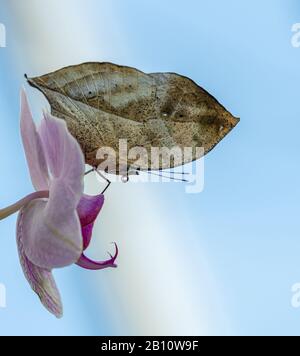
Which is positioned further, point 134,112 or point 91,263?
point 134,112

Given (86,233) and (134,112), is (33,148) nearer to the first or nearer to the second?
(86,233)

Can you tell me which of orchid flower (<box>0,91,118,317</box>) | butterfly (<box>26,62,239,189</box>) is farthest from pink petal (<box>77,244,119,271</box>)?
butterfly (<box>26,62,239,189</box>)

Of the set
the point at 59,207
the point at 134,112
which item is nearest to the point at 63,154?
the point at 59,207

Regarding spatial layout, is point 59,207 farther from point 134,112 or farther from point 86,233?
point 134,112

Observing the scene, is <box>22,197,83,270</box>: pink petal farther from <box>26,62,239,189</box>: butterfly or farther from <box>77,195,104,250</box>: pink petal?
<box>26,62,239,189</box>: butterfly

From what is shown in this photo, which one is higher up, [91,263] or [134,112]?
[134,112]

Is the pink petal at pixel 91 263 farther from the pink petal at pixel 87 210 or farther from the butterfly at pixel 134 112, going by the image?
the butterfly at pixel 134 112

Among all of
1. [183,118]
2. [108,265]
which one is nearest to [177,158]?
[183,118]

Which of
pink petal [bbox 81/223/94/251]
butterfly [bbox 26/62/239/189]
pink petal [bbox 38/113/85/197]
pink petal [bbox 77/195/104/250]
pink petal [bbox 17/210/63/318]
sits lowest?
pink petal [bbox 17/210/63/318]
